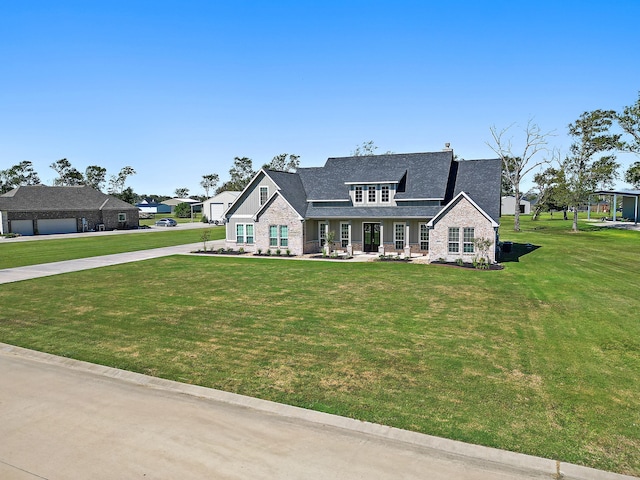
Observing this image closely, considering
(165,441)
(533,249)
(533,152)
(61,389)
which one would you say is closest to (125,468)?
(165,441)

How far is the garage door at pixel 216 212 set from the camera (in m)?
80.9

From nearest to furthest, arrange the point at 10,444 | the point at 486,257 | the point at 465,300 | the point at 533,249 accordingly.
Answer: the point at 10,444, the point at 465,300, the point at 486,257, the point at 533,249

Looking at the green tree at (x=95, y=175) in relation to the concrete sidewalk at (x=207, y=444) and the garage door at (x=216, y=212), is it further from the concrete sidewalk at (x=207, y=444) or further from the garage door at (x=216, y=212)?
the concrete sidewalk at (x=207, y=444)

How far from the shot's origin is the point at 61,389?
976cm

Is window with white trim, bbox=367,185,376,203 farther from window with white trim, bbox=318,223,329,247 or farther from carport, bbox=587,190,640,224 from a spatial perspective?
carport, bbox=587,190,640,224

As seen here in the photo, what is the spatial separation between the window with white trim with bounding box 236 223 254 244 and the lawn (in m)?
12.1

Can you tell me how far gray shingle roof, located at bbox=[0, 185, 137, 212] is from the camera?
56.2 m

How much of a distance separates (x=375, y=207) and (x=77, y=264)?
21012 millimetres

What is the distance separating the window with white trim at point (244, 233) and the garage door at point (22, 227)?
119ft

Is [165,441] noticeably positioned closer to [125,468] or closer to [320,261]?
[125,468]

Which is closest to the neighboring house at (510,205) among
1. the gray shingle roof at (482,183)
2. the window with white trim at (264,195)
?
the gray shingle roof at (482,183)

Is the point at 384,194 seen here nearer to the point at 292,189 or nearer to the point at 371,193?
the point at 371,193

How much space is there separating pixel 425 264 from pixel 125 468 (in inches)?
897

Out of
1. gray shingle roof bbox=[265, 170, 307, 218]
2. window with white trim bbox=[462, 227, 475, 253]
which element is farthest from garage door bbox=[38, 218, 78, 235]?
window with white trim bbox=[462, 227, 475, 253]
